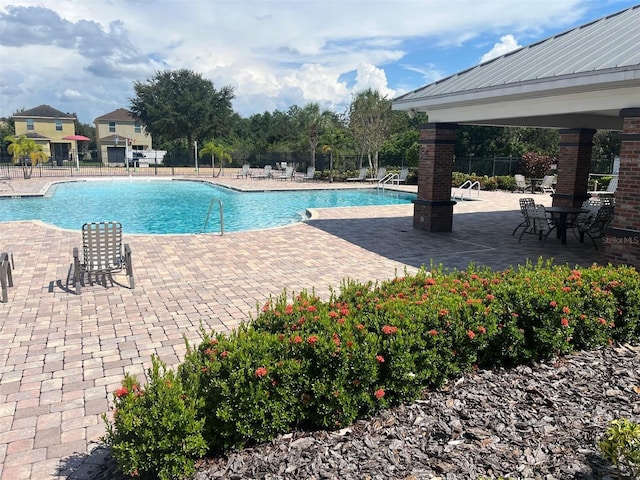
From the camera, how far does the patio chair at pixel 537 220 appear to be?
10.3 metres

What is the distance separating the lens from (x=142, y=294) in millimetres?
6836

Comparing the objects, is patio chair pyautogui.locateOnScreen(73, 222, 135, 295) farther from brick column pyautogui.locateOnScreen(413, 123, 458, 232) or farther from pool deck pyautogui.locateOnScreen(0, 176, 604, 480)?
brick column pyautogui.locateOnScreen(413, 123, 458, 232)

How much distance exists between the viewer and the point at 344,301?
4.31m

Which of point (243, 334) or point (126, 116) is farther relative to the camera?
point (126, 116)

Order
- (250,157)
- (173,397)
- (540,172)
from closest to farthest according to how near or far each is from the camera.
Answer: (173,397)
(540,172)
(250,157)

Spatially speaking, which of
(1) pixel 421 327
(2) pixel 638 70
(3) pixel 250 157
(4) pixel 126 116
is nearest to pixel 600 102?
(2) pixel 638 70

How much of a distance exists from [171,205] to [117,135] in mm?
37007

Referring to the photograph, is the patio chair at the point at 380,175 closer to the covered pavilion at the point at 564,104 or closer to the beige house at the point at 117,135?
the covered pavilion at the point at 564,104

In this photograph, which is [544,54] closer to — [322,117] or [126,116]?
[322,117]

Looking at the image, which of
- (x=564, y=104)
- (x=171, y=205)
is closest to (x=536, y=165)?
(x=171, y=205)

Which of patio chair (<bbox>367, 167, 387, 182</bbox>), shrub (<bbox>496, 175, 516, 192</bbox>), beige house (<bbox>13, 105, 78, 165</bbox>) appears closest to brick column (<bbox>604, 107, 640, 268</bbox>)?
shrub (<bbox>496, 175, 516, 192</bbox>)

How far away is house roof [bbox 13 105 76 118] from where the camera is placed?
5142cm

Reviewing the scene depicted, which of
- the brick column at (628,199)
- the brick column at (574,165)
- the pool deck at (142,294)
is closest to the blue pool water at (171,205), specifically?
the pool deck at (142,294)

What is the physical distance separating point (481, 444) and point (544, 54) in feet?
28.5
